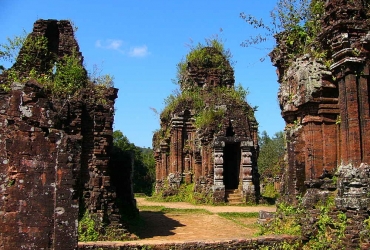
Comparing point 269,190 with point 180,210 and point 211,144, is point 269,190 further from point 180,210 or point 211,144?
point 180,210

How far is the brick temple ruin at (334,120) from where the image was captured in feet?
24.9

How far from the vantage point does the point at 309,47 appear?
374 inches

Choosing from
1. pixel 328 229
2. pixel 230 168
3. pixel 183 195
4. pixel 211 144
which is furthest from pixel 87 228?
pixel 230 168

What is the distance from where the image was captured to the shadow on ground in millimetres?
11773

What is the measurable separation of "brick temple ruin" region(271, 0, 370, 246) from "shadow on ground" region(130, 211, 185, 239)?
13.3 ft

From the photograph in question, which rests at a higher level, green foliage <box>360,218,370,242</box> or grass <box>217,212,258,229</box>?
green foliage <box>360,218,370,242</box>

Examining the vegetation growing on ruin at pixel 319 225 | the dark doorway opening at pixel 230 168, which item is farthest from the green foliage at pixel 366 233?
the dark doorway opening at pixel 230 168

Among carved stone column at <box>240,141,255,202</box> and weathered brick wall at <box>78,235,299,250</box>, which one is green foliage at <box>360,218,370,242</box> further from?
carved stone column at <box>240,141,255,202</box>

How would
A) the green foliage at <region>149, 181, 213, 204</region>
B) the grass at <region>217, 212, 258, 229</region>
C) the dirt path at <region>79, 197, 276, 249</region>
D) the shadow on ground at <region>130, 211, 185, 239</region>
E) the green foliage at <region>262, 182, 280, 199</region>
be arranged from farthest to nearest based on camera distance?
the green foliage at <region>262, 182, 280, 199</region> → the green foliage at <region>149, 181, 213, 204</region> → the grass at <region>217, 212, 258, 229</region> → the shadow on ground at <region>130, 211, 185, 239</region> → the dirt path at <region>79, 197, 276, 249</region>

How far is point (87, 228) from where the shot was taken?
983cm

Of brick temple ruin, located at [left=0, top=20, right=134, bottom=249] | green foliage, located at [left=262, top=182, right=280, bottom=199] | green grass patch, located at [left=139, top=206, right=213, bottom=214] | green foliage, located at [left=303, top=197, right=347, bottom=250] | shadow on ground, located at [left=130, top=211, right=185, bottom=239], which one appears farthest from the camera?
green foliage, located at [left=262, top=182, right=280, bottom=199]

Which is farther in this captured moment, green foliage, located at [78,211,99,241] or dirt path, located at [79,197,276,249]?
dirt path, located at [79,197,276,249]

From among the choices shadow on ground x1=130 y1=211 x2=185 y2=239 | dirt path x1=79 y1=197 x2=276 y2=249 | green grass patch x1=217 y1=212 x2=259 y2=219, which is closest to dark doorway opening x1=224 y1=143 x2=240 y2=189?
dirt path x1=79 y1=197 x2=276 y2=249

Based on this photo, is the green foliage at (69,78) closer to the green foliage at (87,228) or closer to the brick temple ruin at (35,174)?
the green foliage at (87,228)
